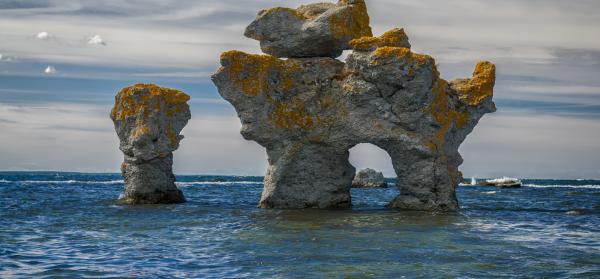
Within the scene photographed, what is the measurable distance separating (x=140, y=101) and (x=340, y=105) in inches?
450

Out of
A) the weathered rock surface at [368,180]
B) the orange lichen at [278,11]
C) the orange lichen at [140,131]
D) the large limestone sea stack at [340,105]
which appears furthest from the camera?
the weathered rock surface at [368,180]

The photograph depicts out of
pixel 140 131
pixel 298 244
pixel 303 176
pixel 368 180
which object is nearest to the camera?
pixel 298 244

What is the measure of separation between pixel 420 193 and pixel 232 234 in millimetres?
11144

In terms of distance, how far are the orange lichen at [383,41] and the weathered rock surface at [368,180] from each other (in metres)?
41.3

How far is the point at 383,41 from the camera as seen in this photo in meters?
29.5

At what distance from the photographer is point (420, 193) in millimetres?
29984

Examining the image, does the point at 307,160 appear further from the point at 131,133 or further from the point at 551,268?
the point at 551,268

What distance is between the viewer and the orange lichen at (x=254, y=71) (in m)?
30.1

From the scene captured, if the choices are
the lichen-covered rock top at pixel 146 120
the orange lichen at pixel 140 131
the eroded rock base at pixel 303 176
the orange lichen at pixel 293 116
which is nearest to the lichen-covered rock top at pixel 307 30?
the orange lichen at pixel 293 116

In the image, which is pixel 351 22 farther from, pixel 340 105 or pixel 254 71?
pixel 254 71

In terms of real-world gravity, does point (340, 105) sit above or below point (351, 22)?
below

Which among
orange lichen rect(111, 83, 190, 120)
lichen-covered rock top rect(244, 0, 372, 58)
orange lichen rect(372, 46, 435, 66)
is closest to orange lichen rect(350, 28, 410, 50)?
orange lichen rect(372, 46, 435, 66)

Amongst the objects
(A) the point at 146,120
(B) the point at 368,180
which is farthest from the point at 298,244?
(B) the point at 368,180

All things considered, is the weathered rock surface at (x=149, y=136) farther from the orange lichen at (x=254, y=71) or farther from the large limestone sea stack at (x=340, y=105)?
the orange lichen at (x=254, y=71)
